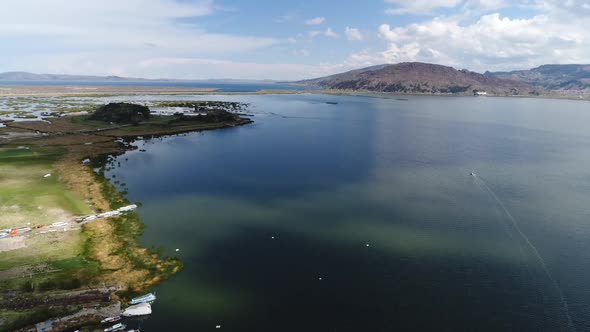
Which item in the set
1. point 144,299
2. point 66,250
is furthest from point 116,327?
point 66,250

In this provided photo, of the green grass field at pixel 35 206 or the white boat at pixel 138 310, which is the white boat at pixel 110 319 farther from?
the green grass field at pixel 35 206

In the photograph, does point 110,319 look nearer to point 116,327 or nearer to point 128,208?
point 116,327

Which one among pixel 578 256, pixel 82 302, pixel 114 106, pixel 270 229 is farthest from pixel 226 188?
pixel 114 106

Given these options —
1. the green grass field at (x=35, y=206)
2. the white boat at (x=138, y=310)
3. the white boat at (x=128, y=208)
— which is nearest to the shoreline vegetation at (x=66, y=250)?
the green grass field at (x=35, y=206)

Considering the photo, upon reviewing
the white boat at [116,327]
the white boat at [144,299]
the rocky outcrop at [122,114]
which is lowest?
the white boat at [116,327]

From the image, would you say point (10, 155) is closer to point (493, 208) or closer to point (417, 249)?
point (417, 249)

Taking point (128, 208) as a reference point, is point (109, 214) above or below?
below

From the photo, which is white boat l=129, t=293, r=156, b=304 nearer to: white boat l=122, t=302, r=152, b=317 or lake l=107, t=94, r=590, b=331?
white boat l=122, t=302, r=152, b=317
